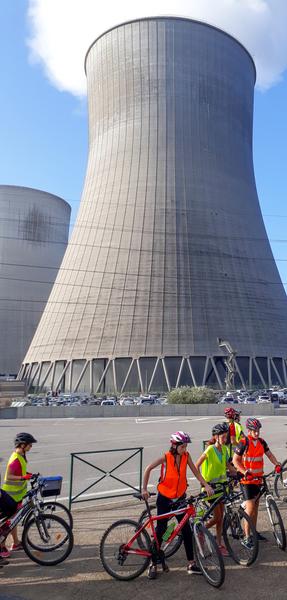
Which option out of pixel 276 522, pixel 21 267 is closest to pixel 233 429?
pixel 276 522

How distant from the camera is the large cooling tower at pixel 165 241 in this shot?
34.8m

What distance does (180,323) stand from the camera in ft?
114

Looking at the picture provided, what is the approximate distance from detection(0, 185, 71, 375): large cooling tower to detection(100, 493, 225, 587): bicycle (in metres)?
53.2

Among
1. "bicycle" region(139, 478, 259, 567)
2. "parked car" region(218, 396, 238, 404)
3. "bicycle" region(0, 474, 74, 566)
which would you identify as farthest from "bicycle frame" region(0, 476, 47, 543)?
"parked car" region(218, 396, 238, 404)

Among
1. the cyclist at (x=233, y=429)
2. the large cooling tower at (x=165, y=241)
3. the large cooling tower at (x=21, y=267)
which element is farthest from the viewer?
the large cooling tower at (x=21, y=267)

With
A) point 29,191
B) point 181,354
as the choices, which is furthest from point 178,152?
point 29,191

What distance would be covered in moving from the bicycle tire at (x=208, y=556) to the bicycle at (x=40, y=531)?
1321 millimetres

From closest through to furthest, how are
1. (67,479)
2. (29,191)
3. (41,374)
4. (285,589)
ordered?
(285,589) → (67,479) → (41,374) → (29,191)

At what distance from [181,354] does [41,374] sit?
11.5 metres

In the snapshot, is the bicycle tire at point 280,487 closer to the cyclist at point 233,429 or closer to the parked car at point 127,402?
the cyclist at point 233,429

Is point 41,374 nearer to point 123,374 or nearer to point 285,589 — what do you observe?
point 123,374

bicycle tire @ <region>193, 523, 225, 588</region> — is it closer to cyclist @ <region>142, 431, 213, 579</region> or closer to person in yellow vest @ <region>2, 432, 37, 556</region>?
cyclist @ <region>142, 431, 213, 579</region>

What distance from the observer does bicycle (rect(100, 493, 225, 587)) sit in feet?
15.0

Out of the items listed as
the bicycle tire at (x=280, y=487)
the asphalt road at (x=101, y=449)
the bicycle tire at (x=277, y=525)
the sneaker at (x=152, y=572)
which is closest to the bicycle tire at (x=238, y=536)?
the bicycle tire at (x=277, y=525)
